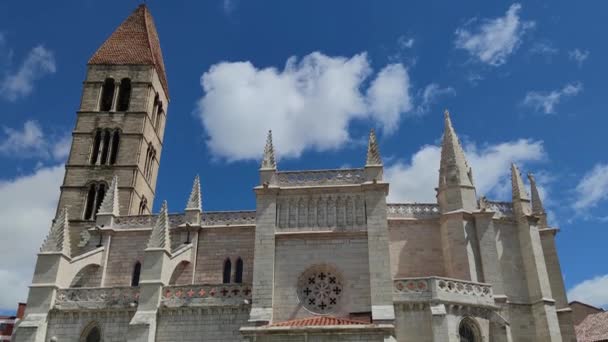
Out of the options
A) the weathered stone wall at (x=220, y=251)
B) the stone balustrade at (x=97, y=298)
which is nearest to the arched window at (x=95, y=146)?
the weathered stone wall at (x=220, y=251)

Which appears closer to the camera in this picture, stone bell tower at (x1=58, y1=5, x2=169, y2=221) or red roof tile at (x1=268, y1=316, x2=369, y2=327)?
red roof tile at (x1=268, y1=316, x2=369, y2=327)

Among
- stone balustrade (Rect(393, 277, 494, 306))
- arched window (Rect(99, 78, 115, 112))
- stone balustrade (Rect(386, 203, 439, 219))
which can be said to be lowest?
stone balustrade (Rect(393, 277, 494, 306))

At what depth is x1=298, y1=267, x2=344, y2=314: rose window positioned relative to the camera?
65.9ft

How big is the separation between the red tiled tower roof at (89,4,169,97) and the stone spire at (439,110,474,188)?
2319 centimetres

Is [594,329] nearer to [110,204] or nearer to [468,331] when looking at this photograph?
[468,331]

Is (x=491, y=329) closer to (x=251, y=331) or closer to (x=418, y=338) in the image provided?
(x=418, y=338)

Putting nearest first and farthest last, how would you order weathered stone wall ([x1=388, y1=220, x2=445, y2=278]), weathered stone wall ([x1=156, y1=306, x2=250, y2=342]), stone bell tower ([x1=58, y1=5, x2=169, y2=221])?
weathered stone wall ([x1=156, y1=306, x2=250, y2=342]) < weathered stone wall ([x1=388, y1=220, x2=445, y2=278]) < stone bell tower ([x1=58, y1=5, x2=169, y2=221])

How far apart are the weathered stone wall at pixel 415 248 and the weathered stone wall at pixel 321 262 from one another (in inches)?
162

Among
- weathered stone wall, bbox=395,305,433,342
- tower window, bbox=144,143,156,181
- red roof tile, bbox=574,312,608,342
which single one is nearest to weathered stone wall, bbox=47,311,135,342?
weathered stone wall, bbox=395,305,433,342

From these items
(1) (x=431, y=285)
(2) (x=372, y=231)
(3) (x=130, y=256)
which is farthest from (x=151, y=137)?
(1) (x=431, y=285)

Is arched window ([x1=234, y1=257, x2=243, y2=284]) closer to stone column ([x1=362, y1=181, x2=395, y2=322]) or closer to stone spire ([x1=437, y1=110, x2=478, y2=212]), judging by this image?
stone column ([x1=362, y1=181, x2=395, y2=322])

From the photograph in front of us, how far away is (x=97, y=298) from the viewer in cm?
2169

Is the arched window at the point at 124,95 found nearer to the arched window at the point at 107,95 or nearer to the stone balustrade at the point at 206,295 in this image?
the arched window at the point at 107,95

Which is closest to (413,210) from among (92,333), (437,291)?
(437,291)
